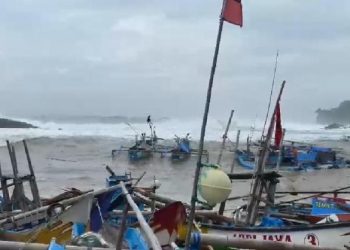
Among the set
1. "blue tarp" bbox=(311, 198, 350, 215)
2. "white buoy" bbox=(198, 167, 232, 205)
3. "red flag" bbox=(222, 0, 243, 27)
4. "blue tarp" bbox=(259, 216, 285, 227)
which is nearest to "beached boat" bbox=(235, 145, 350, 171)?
"blue tarp" bbox=(311, 198, 350, 215)

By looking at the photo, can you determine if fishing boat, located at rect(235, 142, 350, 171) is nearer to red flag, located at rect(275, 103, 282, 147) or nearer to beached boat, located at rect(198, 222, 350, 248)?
red flag, located at rect(275, 103, 282, 147)

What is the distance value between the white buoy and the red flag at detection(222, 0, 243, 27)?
196 cm

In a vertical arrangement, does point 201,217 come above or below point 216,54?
below

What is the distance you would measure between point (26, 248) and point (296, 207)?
6.98 metres

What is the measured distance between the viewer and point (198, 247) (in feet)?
20.3

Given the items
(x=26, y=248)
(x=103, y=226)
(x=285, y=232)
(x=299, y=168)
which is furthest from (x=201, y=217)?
(x=299, y=168)

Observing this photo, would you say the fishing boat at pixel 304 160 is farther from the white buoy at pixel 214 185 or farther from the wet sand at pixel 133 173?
the white buoy at pixel 214 185

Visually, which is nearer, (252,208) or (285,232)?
(285,232)

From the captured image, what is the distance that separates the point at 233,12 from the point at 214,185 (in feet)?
6.94

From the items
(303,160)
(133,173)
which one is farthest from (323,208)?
(303,160)

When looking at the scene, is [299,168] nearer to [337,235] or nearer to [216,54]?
[337,235]

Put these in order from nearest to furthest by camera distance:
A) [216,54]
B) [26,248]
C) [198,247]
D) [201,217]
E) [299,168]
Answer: [216,54], [26,248], [198,247], [201,217], [299,168]

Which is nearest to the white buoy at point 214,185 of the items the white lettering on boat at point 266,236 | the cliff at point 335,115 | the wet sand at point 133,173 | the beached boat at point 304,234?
the beached boat at point 304,234

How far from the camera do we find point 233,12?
4.55 metres
